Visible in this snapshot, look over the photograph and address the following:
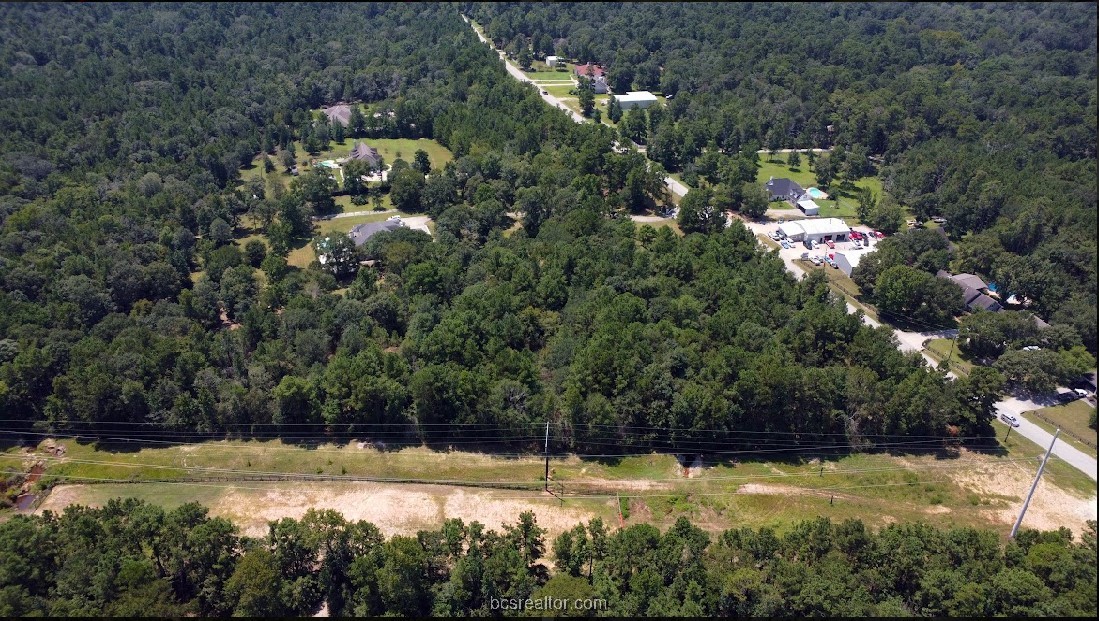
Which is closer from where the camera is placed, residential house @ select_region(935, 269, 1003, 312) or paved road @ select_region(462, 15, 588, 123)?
residential house @ select_region(935, 269, 1003, 312)

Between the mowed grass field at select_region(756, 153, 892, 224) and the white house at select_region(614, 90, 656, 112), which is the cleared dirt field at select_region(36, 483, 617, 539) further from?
the white house at select_region(614, 90, 656, 112)

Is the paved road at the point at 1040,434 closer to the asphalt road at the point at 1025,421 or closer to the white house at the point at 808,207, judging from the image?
the asphalt road at the point at 1025,421

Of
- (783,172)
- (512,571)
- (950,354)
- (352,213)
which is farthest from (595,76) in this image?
(512,571)

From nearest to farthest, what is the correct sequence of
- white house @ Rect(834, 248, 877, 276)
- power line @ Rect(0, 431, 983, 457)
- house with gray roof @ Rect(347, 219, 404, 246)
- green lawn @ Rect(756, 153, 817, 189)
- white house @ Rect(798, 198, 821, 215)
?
power line @ Rect(0, 431, 983, 457), white house @ Rect(834, 248, 877, 276), house with gray roof @ Rect(347, 219, 404, 246), white house @ Rect(798, 198, 821, 215), green lawn @ Rect(756, 153, 817, 189)

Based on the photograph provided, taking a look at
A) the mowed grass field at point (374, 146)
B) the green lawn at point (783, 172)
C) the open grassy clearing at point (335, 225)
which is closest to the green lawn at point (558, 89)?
the mowed grass field at point (374, 146)

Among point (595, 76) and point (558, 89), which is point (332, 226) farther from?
point (595, 76)

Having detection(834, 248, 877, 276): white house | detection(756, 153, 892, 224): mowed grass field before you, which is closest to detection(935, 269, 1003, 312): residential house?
detection(834, 248, 877, 276): white house

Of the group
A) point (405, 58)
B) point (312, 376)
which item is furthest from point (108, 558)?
point (405, 58)
